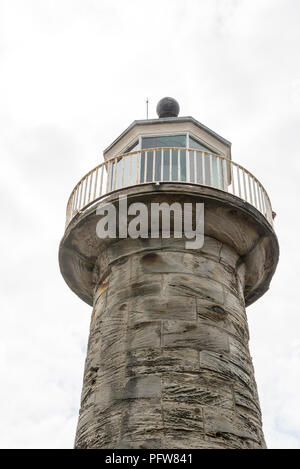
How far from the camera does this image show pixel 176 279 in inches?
325

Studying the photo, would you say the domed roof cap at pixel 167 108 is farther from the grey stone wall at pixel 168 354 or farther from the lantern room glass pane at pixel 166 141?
the grey stone wall at pixel 168 354

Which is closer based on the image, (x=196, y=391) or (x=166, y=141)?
(x=196, y=391)

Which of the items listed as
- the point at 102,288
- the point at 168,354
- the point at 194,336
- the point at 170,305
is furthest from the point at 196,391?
the point at 102,288

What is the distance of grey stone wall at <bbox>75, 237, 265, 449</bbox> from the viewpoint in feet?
22.2

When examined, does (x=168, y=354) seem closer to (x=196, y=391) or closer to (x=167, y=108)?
(x=196, y=391)

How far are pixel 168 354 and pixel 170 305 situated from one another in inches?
31.5

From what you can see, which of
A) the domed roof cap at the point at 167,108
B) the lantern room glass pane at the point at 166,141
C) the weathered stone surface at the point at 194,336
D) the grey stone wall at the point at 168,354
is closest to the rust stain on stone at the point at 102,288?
the grey stone wall at the point at 168,354

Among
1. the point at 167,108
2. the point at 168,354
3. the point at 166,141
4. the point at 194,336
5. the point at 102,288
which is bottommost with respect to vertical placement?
the point at 168,354

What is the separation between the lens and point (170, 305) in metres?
7.93

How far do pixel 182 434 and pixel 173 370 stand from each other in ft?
2.77

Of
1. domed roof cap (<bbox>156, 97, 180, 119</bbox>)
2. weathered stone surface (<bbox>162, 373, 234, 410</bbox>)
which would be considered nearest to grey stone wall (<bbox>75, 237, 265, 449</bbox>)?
weathered stone surface (<bbox>162, 373, 234, 410</bbox>)

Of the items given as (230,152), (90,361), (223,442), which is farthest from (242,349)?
(230,152)

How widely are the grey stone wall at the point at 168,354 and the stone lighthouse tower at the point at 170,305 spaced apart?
0.02 metres

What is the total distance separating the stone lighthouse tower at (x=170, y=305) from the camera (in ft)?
22.6
